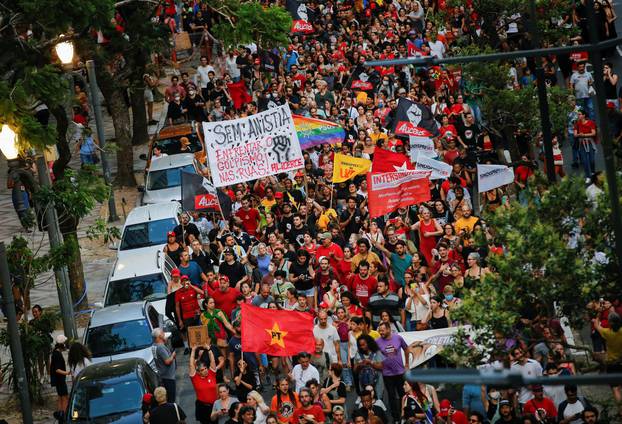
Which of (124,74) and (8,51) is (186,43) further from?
(8,51)

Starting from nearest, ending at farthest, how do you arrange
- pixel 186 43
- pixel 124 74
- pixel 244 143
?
1. pixel 244 143
2. pixel 124 74
3. pixel 186 43

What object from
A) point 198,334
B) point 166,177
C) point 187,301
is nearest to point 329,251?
point 187,301

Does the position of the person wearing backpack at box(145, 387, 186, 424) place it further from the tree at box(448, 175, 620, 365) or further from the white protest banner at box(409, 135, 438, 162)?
the white protest banner at box(409, 135, 438, 162)

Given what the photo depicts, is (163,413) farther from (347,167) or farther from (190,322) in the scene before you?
(347,167)

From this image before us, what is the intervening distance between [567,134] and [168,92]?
37.7 ft

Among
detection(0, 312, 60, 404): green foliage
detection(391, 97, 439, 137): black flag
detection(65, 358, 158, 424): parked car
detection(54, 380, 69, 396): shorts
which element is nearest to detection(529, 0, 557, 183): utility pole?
detection(65, 358, 158, 424): parked car

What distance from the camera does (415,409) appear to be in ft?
51.9

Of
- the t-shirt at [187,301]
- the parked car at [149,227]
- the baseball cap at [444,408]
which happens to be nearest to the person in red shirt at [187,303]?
the t-shirt at [187,301]

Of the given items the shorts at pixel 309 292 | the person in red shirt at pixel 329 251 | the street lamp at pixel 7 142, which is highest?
the street lamp at pixel 7 142

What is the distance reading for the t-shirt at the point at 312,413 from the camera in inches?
647

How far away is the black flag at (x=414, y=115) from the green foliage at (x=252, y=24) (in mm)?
3990

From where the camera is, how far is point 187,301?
21.2 m

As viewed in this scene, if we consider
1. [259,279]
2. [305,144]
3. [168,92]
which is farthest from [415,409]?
[168,92]

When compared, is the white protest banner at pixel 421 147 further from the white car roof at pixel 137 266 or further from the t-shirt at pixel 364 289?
the t-shirt at pixel 364 289
